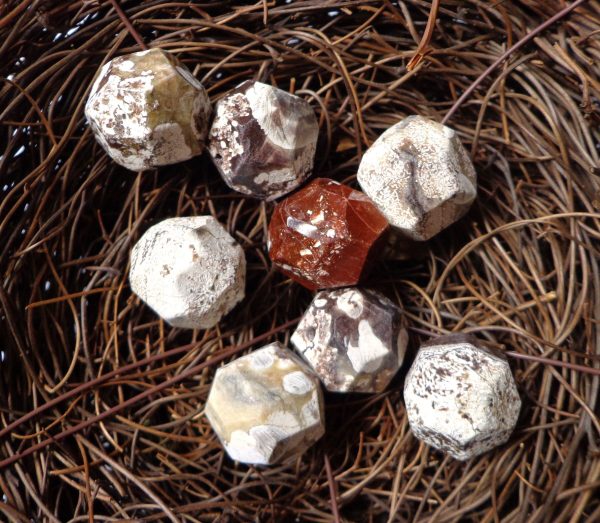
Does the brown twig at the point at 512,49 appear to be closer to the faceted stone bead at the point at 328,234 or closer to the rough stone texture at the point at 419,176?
the rough stone texture at the point at 419,176

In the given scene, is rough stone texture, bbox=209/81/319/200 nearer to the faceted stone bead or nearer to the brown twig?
the faceted stone bead

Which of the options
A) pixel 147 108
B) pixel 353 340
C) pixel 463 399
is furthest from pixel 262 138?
pixel 463 399

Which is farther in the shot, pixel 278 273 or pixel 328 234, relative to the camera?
pixel 278 273

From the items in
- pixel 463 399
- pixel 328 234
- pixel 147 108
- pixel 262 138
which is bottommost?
pixel 463 399

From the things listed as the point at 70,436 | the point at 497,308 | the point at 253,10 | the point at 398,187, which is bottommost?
the point at 497,308

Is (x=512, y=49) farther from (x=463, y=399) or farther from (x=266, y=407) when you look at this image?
(x=266, y=407)

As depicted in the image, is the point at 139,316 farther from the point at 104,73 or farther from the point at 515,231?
the point at 515,231

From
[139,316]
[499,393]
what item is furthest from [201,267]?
[499,393]

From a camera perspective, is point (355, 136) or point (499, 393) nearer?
point (499, 393)
